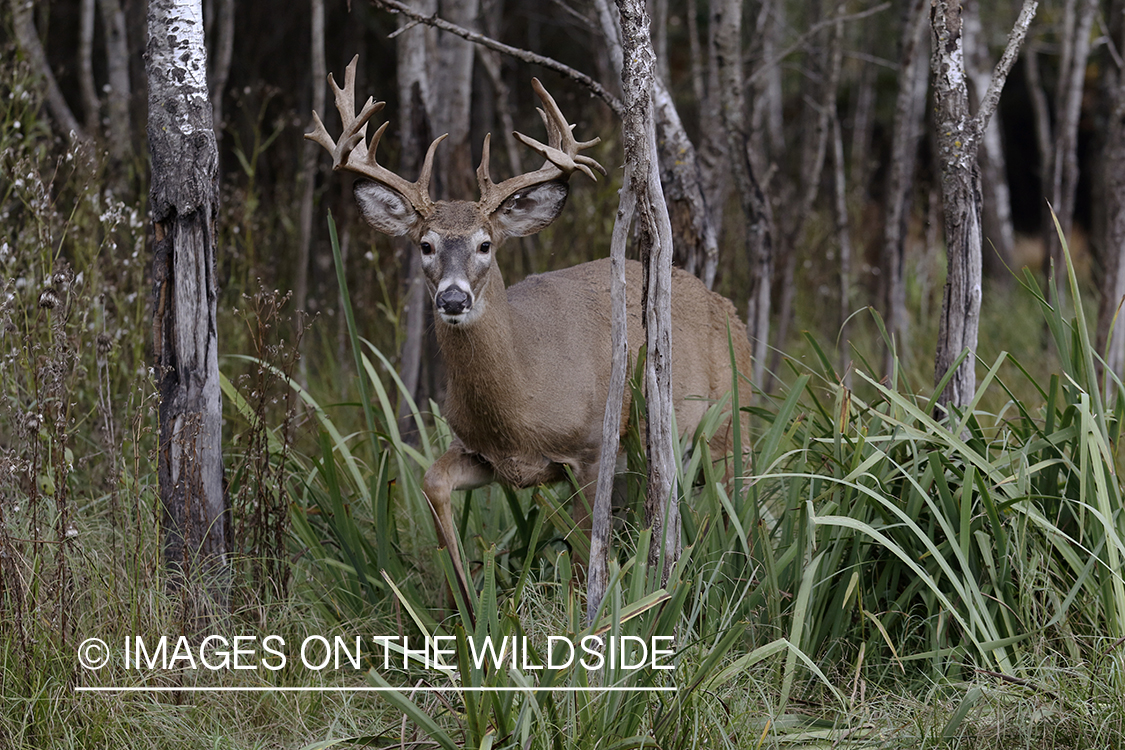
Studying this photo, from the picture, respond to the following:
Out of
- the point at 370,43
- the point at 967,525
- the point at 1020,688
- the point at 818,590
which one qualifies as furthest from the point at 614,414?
the point at 370,43

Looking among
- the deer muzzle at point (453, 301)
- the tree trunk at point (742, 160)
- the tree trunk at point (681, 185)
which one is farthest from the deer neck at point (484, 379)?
the tree trunk at point (742, 160)

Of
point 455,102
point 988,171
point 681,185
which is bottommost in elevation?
point 681,185

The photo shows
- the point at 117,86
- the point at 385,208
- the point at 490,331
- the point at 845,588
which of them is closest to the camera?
the point at 845,588

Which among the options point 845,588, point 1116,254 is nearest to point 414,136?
point 845,588

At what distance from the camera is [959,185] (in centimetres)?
416

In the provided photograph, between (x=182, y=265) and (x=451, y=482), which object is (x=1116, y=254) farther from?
(x=182, y=265)

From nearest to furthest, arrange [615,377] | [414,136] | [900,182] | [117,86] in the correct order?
[615,377]
[414,136]
[117,86]
[900,182]

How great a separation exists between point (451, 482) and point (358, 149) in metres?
1.28

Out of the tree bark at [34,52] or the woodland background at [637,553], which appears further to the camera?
the tree bark at [34,52]

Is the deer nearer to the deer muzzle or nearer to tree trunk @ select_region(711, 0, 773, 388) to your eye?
the deer muzzle

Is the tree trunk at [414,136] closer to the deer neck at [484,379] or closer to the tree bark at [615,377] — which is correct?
the deer neck at [484,379]

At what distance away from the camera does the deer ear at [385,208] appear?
4203mm

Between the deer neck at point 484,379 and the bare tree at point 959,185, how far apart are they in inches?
Answer: 61.9

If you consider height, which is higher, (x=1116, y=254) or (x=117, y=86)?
(x=117, y=86)
